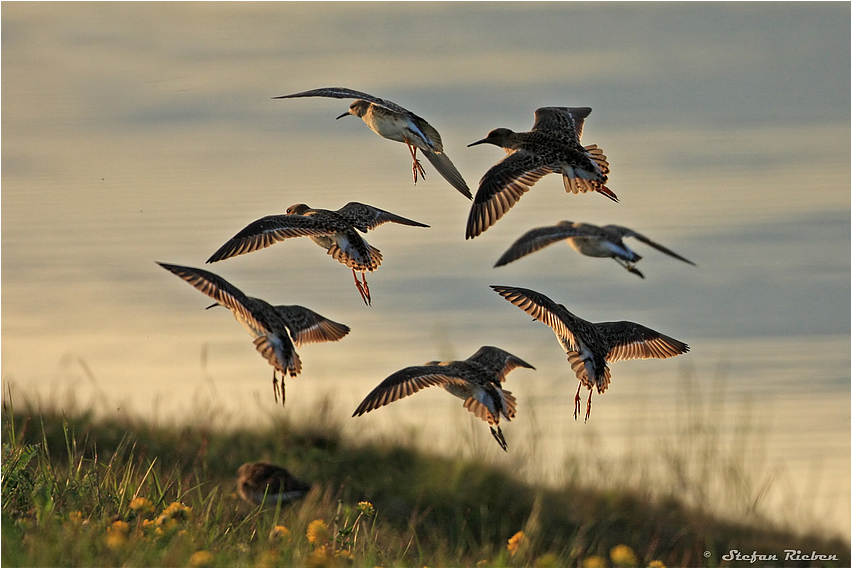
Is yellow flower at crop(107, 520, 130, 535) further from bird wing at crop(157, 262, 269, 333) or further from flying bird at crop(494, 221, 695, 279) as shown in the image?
flying bird at crop(494, 221, 695, 279)

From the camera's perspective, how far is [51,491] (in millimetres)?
8508

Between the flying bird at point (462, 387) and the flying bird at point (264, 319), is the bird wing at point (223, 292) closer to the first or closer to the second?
the flying bird at point (264, 319)

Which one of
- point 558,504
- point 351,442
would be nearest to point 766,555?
point 558,504

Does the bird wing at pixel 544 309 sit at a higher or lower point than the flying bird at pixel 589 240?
lower

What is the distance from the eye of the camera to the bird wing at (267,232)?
8539 mm

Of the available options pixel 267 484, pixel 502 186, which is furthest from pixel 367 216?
pixel 267 484

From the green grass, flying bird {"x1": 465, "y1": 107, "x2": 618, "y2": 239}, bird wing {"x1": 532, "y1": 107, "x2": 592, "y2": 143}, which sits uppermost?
bird wing {"x1": 532, "y1": 107, "x2": 592, "y2": 143}

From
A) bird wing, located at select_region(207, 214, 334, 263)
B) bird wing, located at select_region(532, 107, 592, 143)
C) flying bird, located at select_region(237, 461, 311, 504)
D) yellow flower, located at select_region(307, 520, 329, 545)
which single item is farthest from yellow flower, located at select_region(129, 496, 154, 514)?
bird wing, located at select_region(532, 107, 592, 143)

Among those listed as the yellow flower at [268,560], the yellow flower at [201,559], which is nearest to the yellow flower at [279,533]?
the yellow flower at [268,560]

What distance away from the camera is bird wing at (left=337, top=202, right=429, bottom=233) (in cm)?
986

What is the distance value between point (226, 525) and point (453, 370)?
204 cm

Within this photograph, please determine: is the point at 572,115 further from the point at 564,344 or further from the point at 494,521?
the point at 494,521

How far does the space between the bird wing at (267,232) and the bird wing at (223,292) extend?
13.6 inches

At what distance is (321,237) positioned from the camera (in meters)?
9.27
